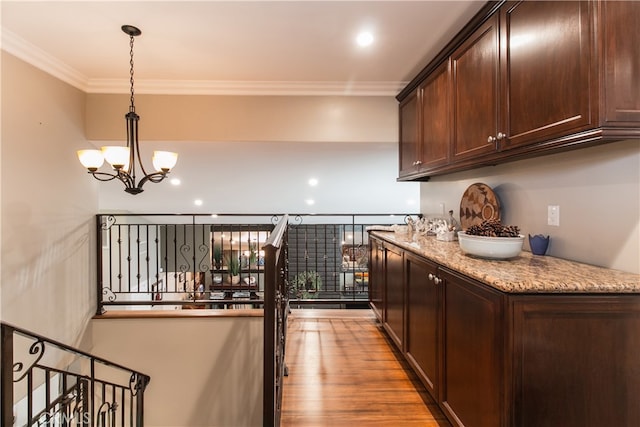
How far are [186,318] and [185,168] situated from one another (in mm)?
2408

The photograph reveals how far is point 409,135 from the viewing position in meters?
3.16

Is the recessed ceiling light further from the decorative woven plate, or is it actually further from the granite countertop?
the granite countertop

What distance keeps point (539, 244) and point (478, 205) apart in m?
0.65

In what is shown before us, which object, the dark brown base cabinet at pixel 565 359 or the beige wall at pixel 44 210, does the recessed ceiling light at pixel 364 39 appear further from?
the beige wall at pixel 44 210

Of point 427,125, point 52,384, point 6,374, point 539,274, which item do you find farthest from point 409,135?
point 52,384

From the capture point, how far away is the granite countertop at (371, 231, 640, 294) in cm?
117

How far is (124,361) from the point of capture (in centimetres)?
346

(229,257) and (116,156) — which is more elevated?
(116,156)

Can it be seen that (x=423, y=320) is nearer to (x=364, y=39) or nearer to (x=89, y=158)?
(x=364, y=39)

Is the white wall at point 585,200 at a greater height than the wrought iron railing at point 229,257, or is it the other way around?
the white wall at point 585,200

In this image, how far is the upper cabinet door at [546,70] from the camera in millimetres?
1257

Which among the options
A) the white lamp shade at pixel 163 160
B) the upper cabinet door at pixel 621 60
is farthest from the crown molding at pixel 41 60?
the upper cabinet door at pixel 621 60

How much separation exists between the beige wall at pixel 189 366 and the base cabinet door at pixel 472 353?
235 cm

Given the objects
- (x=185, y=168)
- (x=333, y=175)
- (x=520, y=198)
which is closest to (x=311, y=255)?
(x=333, y=175)
